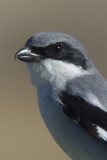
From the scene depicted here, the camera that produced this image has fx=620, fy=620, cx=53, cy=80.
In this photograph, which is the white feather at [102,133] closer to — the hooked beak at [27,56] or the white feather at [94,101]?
the white feather at [94,101]

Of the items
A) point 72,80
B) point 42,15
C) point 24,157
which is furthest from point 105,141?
point 42,15

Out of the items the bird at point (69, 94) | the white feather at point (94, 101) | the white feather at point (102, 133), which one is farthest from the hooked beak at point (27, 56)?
the white feather at point (102, 133)

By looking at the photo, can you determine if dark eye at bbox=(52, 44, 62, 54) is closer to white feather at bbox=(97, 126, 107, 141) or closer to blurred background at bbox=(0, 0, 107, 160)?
white feather at bbox=(97, 126, 107, 141)

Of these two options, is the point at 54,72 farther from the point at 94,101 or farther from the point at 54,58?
the point at 94,101

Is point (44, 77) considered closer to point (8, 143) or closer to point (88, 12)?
point (8, 143)

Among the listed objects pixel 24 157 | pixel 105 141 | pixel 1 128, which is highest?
pixel 1 128

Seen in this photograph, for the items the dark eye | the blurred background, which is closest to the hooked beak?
the dark eye
